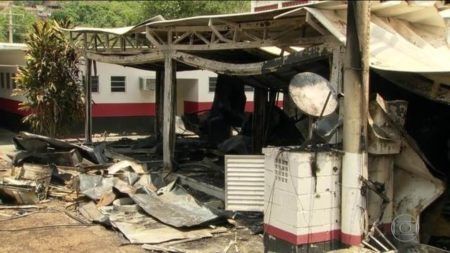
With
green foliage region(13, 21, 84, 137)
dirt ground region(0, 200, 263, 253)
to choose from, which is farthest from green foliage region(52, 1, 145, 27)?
dirt ground region(0, 200, 263, 253)

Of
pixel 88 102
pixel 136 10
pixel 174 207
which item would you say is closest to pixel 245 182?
pixel 174 207

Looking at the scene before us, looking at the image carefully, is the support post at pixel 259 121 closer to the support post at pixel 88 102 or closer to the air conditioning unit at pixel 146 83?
the support post at pixel 88 102

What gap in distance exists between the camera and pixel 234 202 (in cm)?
814

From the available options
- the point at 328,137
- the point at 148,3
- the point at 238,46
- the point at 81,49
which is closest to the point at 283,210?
the point at 328,137

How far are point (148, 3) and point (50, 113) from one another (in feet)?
71.6

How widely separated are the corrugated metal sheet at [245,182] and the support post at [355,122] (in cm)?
172

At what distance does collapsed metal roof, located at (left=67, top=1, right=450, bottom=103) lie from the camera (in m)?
6.85

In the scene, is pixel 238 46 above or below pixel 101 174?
above

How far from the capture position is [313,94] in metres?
6.26

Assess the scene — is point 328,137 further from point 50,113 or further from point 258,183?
point 50,113

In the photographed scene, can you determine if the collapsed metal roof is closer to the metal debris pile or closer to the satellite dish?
the satellite dish

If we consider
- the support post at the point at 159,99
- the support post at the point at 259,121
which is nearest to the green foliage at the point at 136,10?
the support post at the point at 159,99

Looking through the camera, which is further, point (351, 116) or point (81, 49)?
point (81, 49)

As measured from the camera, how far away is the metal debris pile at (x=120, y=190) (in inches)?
332
